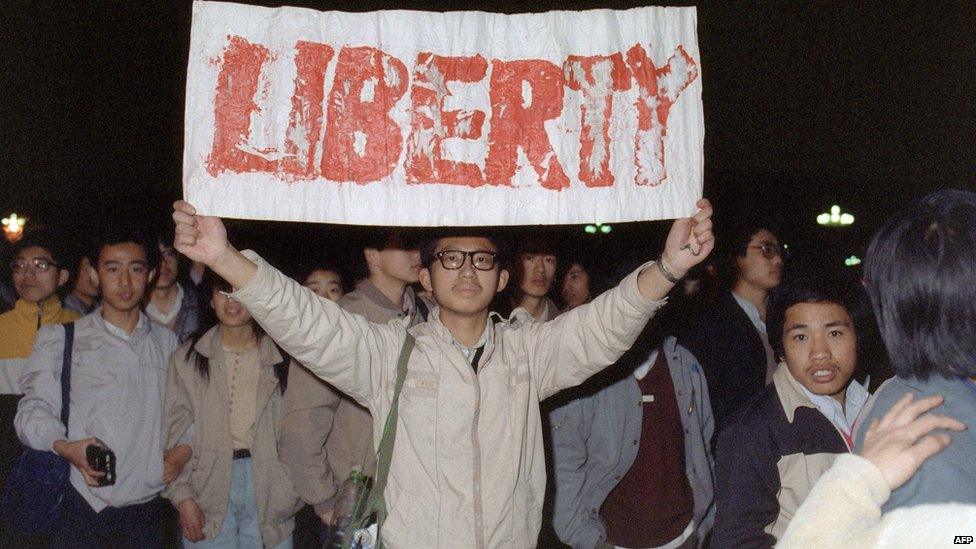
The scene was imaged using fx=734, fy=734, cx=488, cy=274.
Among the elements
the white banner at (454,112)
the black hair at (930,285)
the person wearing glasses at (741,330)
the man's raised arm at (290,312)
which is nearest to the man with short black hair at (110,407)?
the man's raised arm at (290,312)

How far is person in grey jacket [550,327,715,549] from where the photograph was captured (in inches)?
139

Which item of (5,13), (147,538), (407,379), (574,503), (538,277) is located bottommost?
(147,538)

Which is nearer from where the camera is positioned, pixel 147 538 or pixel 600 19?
pixel 600 19

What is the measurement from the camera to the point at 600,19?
2516mm

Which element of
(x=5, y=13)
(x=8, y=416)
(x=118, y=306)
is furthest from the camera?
(x=5, y=13)

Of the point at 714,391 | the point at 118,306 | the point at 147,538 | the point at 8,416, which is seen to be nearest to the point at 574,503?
the point at 714,391

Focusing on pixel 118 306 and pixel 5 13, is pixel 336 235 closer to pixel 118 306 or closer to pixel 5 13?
pixel 118 306

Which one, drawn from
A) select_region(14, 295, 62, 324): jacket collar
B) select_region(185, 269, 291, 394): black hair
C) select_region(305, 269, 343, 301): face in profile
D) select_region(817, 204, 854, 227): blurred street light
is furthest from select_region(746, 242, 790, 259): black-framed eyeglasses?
select_region(817, 204, 854, 227): blurred street light

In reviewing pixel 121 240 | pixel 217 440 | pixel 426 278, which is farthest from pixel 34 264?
pixel 426 278

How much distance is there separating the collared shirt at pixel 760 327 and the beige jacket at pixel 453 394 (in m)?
1.85

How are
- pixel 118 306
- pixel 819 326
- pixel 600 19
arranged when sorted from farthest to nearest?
pixel 118 306, pixel 819 326, pixel 600 19

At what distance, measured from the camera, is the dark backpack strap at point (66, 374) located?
3551 millimetres

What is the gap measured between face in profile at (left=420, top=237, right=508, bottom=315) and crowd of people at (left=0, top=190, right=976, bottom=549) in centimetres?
1

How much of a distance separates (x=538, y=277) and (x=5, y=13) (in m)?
5.89
